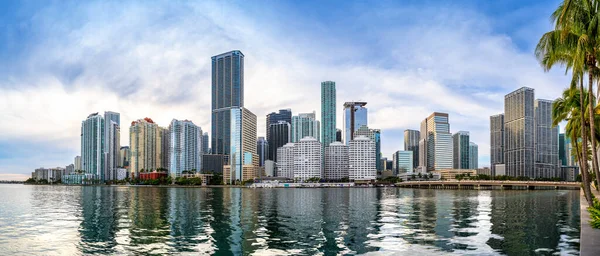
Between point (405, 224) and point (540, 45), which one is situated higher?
point (540, 45)

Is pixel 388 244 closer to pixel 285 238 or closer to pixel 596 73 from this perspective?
pixel 285 238

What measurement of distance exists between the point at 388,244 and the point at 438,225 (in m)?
13.8

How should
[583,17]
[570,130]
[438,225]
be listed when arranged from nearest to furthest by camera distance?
[583,17] → [438,225] → [570,130]

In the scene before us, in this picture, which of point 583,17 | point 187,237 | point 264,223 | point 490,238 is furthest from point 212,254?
point 583,17

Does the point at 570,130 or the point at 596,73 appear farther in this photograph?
the point at 570,130

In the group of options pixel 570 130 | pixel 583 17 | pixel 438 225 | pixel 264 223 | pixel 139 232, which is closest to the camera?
pixel 583 17

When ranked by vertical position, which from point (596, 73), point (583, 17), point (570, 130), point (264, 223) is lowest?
point (264, 223)

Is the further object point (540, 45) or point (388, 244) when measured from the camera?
point (388, 244)

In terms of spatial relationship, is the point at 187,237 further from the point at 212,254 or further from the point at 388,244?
the point at 388,244

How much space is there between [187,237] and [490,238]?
23365 mm

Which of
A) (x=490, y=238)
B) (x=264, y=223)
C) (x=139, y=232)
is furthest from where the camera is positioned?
(x=264, y=223)

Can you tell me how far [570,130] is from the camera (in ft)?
166

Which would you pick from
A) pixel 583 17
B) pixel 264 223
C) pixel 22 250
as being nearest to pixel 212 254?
pixel 22 250

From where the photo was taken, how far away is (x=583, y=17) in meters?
26.7
